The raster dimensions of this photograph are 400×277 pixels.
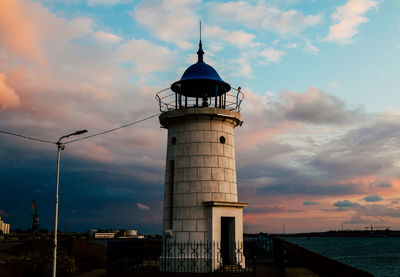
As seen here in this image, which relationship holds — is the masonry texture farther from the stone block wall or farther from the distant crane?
the distant crane

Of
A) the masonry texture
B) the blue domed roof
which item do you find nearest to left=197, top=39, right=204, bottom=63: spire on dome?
the blue domed roof

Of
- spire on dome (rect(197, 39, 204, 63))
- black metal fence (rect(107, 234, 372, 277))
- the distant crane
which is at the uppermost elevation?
spire on dome (rect(197, 39, 204, 63))

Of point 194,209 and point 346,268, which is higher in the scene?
point 194,209

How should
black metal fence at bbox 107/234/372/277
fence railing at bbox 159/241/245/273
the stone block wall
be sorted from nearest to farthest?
black metal fence at bbox 107/234/372/277, fence railing at bbox 159/241/245/273, the stone block wall

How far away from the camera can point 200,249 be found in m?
19.9

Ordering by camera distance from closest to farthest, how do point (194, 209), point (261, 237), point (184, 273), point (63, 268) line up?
point (184, 273) < point (194, 209) < point (63, 268) < point (261, 237)

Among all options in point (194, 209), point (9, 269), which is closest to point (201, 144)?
point (194, 209)

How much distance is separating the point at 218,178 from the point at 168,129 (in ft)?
13.4

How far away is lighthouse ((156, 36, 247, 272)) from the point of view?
20.0m

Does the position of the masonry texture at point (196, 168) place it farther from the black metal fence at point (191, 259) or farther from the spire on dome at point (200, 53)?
the spire on dome at point (200, 53)

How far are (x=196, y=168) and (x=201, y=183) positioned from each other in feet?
2.70

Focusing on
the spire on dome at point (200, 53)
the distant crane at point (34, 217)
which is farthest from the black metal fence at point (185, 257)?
the spire on dome at point (200, 53)

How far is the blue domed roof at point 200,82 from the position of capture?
71.3 ft

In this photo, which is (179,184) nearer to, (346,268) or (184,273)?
(184,273)
